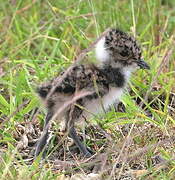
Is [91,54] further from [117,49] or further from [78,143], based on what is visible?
[78,143]

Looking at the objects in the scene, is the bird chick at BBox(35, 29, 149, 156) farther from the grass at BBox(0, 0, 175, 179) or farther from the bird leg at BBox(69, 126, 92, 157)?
the grass at BBox(0, 0, 175, 179)

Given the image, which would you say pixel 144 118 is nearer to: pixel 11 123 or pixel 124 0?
pixel 11 123

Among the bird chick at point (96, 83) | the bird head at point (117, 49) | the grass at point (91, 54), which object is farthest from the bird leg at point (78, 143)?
the bird head at point (117, 49)

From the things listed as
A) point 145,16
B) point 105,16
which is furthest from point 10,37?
point 145,16

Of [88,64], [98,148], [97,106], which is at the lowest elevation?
[98,148]

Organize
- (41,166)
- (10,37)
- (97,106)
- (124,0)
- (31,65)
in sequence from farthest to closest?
(124,0) → (10,37) → (31,65) → (97,106) → (41,166)

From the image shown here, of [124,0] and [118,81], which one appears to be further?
[124,0]

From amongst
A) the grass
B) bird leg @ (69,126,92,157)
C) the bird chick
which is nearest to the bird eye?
the bird chick
